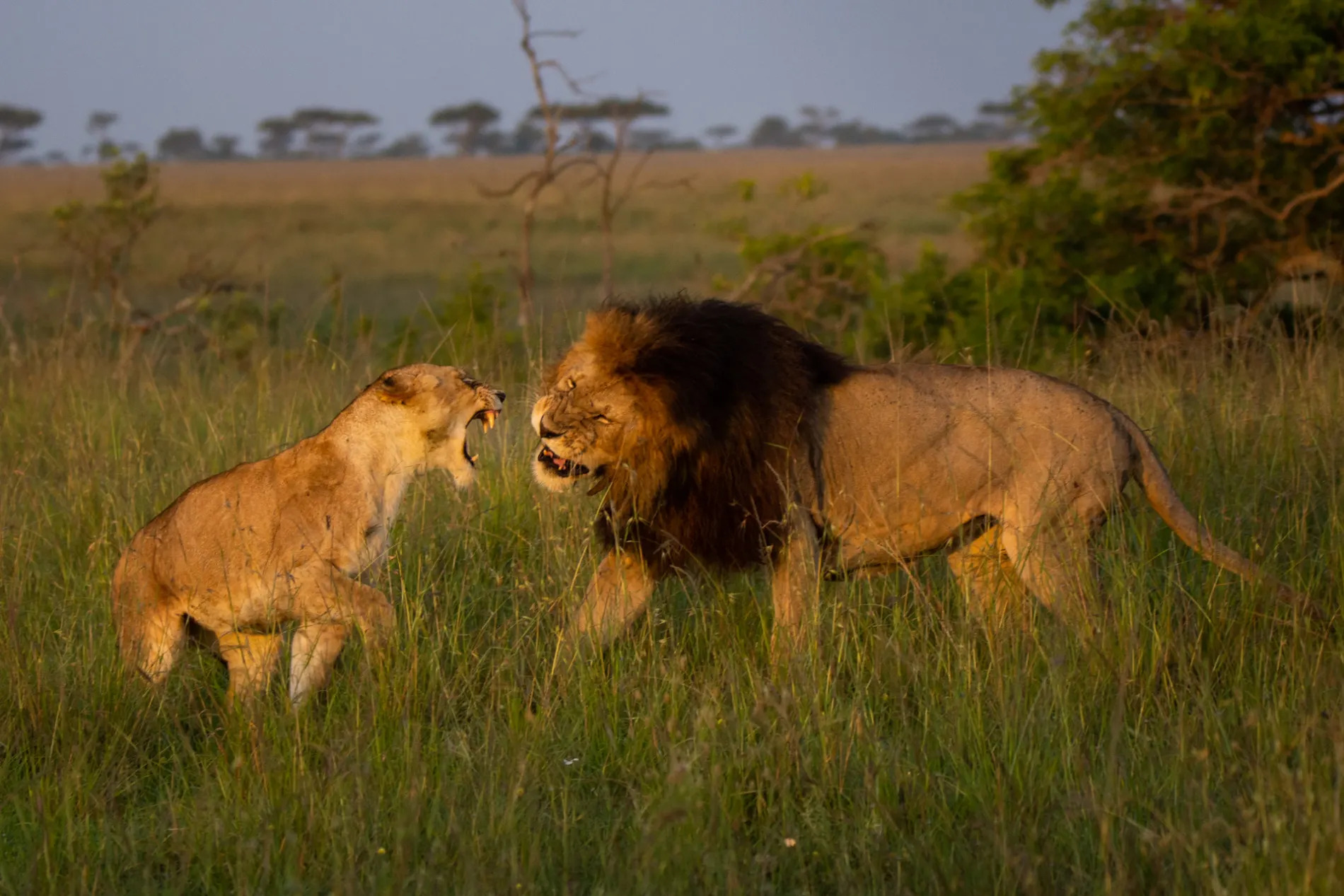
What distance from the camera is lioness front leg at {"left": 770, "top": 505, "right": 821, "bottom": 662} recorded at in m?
3.81

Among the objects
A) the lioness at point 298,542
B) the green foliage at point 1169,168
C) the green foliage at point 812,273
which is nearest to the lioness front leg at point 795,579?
the lioness at point 298,542

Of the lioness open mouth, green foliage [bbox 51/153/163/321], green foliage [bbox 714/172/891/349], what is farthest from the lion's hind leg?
green foliage [bbox 51/153/163/321]

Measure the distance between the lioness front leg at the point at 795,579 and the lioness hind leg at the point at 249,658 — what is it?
1.25m

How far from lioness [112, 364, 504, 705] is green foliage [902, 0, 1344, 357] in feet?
19.0

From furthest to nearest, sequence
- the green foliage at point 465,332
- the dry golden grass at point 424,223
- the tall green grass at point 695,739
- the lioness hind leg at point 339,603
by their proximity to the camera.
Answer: the dry golden grass at point 424,223 → the green foliage at point 465,332 → the lioness hind leg at point 339,603 → the tall green grass at point 695,739

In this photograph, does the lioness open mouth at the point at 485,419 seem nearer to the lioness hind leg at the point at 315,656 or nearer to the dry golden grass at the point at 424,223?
the lioness hind leg at the point at 315,656

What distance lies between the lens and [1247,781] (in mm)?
2998

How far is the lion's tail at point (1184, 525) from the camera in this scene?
381 cm

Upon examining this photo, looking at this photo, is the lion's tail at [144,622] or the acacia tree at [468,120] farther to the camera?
the acacia tree at [468,120]

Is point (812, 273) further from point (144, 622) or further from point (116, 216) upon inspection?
point (144, 622)

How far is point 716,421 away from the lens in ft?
13.2

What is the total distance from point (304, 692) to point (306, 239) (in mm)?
33304

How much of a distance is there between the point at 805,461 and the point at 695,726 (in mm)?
1105

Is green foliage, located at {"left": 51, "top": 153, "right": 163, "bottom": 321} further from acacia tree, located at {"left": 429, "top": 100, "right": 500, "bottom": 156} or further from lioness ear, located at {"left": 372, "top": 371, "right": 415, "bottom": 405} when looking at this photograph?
acacia tree, located at {"left": 429, "top": 100, "right": 500, "bottom": 156}
